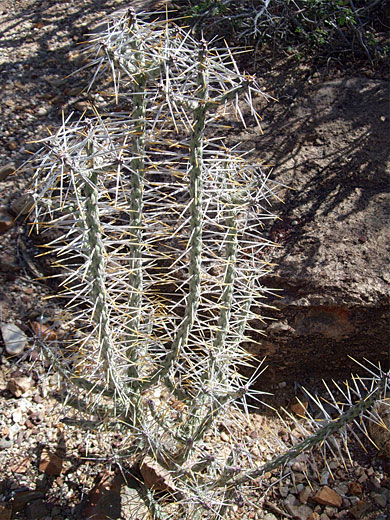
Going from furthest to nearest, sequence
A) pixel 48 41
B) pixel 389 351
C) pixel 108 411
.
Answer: pixel 48 41 < pixel 389 351 < pixel 108 411

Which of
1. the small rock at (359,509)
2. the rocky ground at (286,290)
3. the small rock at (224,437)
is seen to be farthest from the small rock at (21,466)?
the small rock at (359,509)

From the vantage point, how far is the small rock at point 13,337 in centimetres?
258

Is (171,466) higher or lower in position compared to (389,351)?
higher

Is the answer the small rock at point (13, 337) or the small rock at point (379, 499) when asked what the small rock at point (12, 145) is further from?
the small rock at point (379, 499)

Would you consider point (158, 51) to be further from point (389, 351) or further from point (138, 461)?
point (389, 351)

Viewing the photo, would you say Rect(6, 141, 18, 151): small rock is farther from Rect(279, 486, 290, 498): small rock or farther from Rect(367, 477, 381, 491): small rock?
Rect(367, 477, 381, 491): small rock

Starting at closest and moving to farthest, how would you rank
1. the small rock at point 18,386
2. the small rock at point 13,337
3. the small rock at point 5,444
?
the small rock at point 5,444 → the small rock at point 18,386 → the small rock at point 13,337

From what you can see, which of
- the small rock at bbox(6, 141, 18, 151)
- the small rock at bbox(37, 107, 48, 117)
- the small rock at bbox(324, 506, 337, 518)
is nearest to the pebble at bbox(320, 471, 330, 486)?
the small rock at bbox(324, 506, 337, 518)

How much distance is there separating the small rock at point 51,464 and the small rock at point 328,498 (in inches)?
43.6

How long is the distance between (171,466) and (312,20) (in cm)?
312

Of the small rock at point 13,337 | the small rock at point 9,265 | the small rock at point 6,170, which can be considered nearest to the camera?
the small rock at point 13,337

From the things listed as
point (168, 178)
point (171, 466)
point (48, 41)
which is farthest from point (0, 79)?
point (171, 466)

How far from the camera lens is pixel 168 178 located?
9.91 feet

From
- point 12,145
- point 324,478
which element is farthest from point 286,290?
point 12,145
